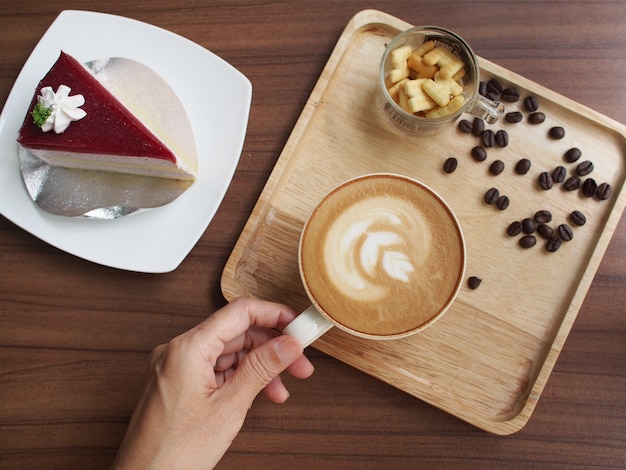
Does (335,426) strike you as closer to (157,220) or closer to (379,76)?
(157,220)

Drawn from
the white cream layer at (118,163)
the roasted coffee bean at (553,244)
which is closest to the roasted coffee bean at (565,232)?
the roasted coffee bean at (553,244)

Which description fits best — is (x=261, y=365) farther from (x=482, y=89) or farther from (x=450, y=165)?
(x=482, y=89)

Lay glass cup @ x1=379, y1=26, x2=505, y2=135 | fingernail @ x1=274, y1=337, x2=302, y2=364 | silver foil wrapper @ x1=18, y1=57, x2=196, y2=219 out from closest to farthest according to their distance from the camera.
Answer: fingernail @ x1=274, y1=337, x2=302, y2=364 → glass cup @ x1=379, y1=26, x2=505, y2=135 → silver foil wrapper @ x1=18, y1=57, x2=196, y2=219

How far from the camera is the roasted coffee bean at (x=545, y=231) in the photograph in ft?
4.31

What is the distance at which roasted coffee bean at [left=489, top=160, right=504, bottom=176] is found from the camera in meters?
1.33

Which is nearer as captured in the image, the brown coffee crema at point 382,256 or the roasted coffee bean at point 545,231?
the brown coffee crema at point 382,256

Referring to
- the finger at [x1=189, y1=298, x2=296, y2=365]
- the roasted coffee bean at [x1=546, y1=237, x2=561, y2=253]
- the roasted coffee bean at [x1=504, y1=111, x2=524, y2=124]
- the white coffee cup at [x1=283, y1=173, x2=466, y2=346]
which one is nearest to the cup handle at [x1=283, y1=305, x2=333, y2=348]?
the white coffee cup at [x1=283, y1=173, x2=466, y2=346]

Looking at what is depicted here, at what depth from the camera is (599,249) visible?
4.31 ft

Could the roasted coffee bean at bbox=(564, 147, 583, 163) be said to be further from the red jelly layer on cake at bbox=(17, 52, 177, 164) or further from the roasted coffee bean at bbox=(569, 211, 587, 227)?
the red jelly layer on cake at bbox=(17, 52, 177, 164)

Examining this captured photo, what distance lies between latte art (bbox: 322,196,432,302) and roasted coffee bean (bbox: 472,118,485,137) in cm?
34

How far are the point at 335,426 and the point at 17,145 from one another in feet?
3.69

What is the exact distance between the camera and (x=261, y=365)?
1.08m

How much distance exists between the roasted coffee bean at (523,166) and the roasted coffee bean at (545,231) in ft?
0.47

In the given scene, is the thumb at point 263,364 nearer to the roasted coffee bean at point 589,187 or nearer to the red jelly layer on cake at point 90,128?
the red jelly layer on cake at point 90,128
